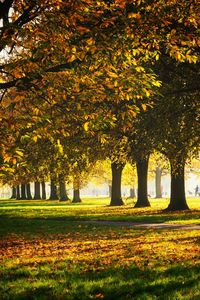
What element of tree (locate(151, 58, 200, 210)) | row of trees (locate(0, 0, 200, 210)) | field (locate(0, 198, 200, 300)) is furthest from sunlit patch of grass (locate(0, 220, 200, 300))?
tree (locate(151, 58, 200, 210))

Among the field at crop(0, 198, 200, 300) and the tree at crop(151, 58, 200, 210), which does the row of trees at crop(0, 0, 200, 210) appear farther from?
the tree at crop(151, 58, 200, 210)

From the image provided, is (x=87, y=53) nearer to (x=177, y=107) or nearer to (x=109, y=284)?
(x=109, y=284)

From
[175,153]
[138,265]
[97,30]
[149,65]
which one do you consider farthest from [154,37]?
[175,153]

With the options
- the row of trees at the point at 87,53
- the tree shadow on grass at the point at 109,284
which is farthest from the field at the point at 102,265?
the row of trees at the point at 87,53

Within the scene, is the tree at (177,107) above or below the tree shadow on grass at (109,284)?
above

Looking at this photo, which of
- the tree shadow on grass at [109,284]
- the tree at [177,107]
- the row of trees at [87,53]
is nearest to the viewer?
the tree shadow on grass at [109,284]

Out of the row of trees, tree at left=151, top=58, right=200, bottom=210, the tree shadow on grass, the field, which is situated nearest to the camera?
the tree shadow on grass

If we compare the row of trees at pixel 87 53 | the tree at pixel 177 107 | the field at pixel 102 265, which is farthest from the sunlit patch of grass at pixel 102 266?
the tree at pixel 177 107

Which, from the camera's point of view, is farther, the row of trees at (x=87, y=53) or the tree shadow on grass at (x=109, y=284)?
the row of trees at (x=87, y=53)

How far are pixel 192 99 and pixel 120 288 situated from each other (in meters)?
15.0

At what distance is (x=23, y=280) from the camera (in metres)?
10.3

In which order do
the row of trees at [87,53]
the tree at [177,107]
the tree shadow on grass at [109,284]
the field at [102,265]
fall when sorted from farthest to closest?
1. the tree at [177,107]
2. the row of trees at [87,53]
3. the field at [102,265]
4. the tree shadow on grass at [109,284]

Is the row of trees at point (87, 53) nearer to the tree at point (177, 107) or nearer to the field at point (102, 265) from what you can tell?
the field at point (102, 265)

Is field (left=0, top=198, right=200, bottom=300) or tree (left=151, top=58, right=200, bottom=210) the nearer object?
field (left=0, top=198, right=200, bottom=300)
